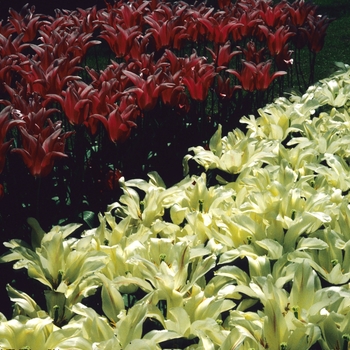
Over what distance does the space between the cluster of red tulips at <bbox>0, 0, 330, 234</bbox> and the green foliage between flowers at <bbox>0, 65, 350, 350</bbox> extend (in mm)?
590

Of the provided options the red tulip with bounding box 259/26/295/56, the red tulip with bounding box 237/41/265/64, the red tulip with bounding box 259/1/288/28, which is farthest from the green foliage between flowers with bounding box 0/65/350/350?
the red tulip with bounding box 259/1/288/28

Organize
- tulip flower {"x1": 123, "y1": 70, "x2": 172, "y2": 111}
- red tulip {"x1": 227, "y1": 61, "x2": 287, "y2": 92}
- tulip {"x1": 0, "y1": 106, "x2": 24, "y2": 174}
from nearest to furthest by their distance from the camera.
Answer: tulip {"x1": 0, "y1": 106, "x2": 24, "y2": 174}, tulip flower {"x1": 123, "y1": 70, "x2": 172, "y2": 111}, red tulip {"x1": 227, "y1": 61, "x2": 287, "y2": 92}

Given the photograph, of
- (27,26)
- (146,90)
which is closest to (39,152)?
(146,90)

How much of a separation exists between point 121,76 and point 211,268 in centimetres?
160

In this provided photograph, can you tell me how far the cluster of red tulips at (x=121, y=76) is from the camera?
2.71m

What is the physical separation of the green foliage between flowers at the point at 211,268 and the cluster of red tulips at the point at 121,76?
590 millimetres

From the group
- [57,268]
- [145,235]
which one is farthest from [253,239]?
[57,268]

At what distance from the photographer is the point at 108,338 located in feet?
4.57

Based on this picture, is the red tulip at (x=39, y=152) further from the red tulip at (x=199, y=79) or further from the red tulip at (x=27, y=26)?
the red tulip at (x=27, y=26)

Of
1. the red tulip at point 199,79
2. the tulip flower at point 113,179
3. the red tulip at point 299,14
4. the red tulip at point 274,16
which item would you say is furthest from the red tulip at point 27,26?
the red tulip at point 299,14

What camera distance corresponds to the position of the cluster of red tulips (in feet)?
8.88

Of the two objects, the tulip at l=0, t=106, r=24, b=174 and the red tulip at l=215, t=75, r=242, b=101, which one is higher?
the tulip at l=0, t=106, r=24, b=174

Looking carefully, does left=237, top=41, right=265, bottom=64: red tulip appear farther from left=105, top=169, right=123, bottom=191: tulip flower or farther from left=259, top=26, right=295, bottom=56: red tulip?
left=105, top=169, right=123, bottom=191: tulip flower

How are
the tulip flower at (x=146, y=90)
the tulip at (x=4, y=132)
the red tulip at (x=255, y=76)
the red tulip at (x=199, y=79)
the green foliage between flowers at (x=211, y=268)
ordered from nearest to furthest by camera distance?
the green foliage between flowers at (x=211, y=268), the tulip at (x=4, y=132), the tulip flower at (x=146, y=90), the red tulip at (x=199, y=79), the red tulip at (x=255, y=76)
